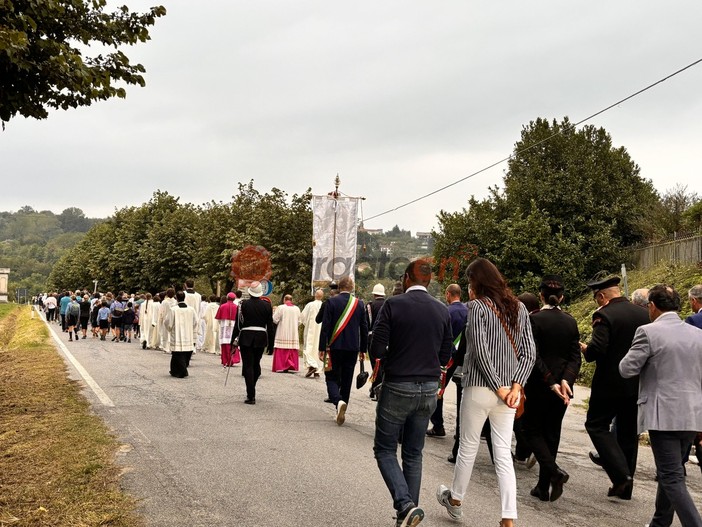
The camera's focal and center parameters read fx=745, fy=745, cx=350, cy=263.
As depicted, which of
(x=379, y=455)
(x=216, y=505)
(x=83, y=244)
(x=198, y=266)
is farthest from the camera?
(x=83, y=244)

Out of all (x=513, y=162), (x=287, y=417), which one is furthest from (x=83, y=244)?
(x=287, y=417)

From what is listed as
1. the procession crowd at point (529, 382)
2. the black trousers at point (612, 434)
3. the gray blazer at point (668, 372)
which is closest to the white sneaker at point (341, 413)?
the procession crowd at point (529, 382)

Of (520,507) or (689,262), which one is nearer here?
(520,507)

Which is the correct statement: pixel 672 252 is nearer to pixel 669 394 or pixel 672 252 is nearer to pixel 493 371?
pixel 669 394

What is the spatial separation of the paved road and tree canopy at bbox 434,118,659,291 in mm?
24615

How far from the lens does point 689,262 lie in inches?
947

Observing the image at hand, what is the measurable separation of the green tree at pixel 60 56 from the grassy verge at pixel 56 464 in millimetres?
4032

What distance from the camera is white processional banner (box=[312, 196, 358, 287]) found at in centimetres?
2480

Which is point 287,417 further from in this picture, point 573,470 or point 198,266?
point 198,266

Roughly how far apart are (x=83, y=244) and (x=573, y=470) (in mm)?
99950

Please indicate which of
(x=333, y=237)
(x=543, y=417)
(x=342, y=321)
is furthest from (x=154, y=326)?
(x=543, y=417)

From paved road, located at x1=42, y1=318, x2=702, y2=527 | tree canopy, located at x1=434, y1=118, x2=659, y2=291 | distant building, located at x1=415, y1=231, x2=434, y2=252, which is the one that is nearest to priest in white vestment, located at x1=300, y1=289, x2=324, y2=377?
paved road, located at x1=42, y1=318, x2=702, y2=527

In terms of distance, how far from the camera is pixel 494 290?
5.61m

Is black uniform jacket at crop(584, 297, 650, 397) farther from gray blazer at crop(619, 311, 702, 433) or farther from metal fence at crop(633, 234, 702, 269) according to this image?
metal fence at crop(633, 234, 702, 269)
